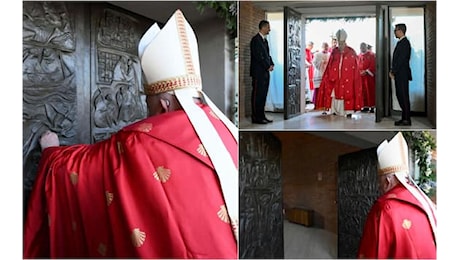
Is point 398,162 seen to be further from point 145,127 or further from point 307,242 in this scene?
point 145,127

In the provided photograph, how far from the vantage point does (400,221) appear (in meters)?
1.55

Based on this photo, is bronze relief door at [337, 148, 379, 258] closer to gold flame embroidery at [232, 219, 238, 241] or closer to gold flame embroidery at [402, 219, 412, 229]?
gold flame embroidery at [402, 219, 412, 229]

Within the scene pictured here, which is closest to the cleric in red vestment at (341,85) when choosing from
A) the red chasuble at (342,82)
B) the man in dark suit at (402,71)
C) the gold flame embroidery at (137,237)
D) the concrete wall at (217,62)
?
the red chasuble at (342,82)

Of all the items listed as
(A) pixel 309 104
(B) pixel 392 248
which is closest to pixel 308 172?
(A) pixel 309 104

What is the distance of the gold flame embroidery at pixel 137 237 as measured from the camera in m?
1.44

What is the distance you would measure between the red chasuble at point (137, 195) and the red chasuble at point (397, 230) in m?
0.41

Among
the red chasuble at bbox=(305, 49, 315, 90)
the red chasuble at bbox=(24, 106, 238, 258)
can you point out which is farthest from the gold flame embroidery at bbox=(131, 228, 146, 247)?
the red chasuble at bbox=(305, 49, 315, 90)

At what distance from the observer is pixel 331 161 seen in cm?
153

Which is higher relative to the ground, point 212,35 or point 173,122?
point 212,35

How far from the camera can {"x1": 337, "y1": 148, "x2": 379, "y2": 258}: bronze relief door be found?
4.99 feet

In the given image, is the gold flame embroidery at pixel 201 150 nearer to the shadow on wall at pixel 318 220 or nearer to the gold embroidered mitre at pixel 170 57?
the gold embroidered mitre at pixel 170 57
